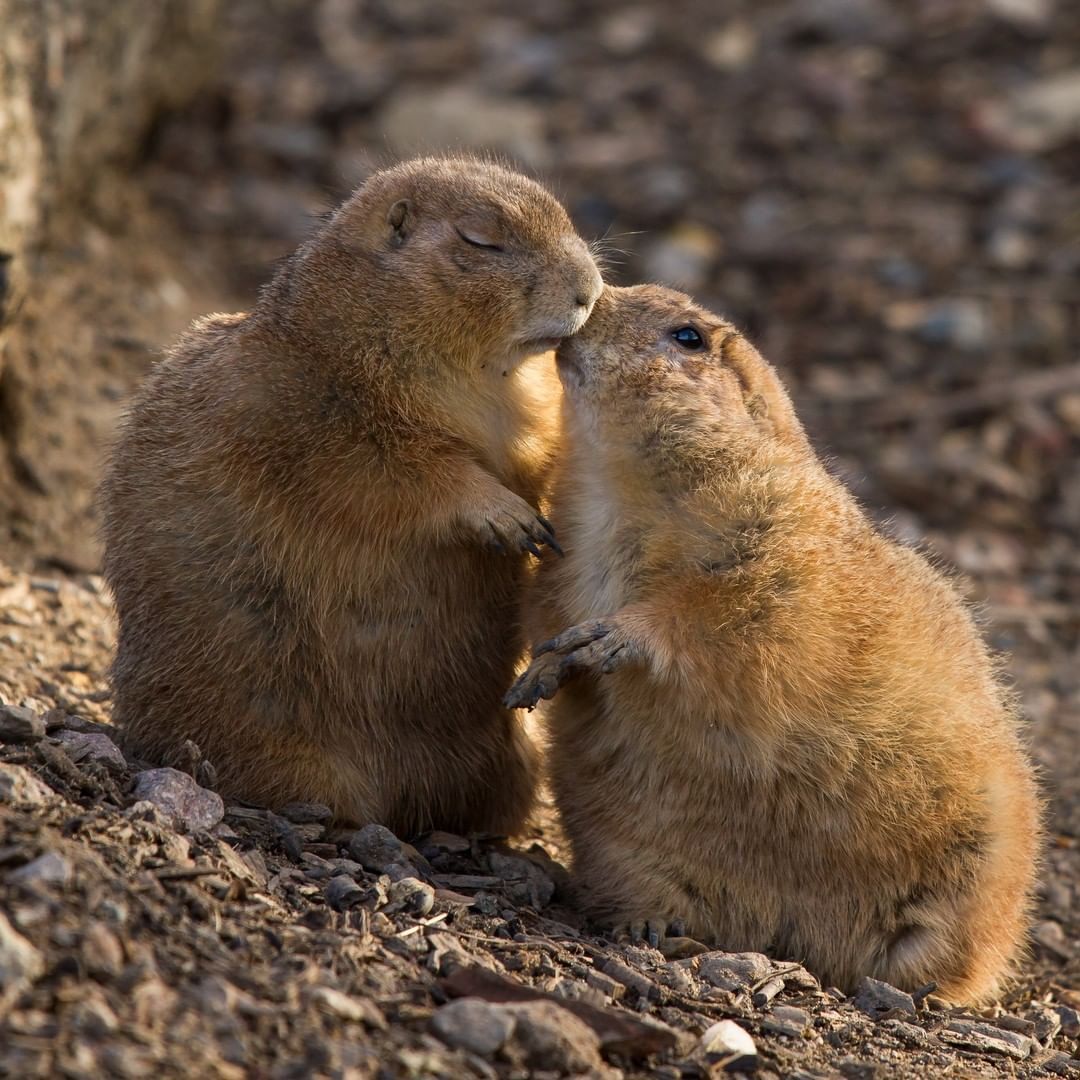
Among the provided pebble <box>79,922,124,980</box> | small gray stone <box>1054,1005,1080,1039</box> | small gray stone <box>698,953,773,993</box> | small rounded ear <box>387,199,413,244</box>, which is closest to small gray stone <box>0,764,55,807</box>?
pebble <box>79,922,124,980</box>

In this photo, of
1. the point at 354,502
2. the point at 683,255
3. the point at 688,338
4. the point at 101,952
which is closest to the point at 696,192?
the point at 683,255

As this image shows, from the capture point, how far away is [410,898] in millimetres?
5312

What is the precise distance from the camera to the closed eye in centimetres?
606

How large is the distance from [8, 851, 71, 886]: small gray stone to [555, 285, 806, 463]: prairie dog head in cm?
251

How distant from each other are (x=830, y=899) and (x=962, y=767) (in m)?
0.67

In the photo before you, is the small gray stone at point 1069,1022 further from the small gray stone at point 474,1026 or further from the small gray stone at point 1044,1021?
the small gray stone at point 474,1026

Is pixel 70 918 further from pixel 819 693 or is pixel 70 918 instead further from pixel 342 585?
pixel 819 693

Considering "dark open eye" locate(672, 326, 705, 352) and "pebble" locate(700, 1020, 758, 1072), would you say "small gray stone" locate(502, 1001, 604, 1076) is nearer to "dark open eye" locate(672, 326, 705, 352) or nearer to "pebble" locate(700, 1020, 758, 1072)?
"pebble" locate(700, 1020, 758, 1072)

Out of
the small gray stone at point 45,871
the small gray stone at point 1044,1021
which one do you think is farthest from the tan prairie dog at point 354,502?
the small gray stone at point 1044,1021

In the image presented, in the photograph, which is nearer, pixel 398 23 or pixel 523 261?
pixel 523 261

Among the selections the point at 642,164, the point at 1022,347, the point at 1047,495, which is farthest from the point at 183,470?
the point at 642,164

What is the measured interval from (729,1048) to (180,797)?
2.00 metres

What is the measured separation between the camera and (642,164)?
14164mm

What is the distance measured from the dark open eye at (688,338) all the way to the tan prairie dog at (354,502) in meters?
0.39
